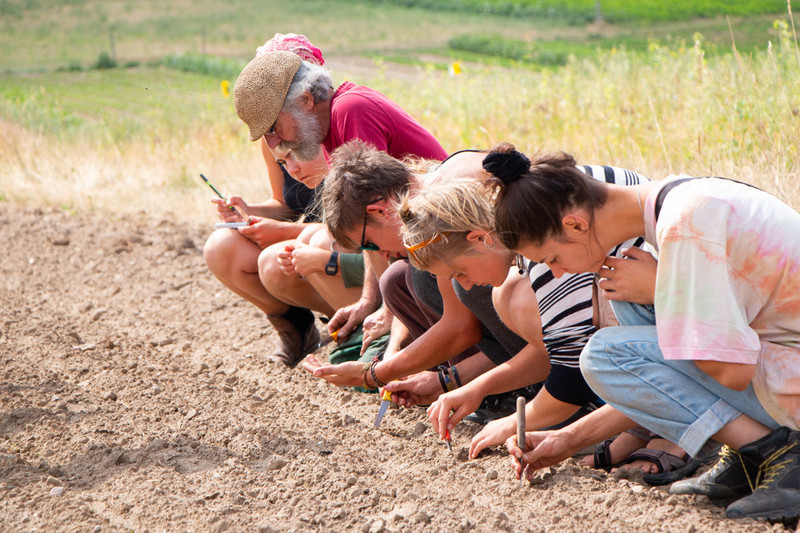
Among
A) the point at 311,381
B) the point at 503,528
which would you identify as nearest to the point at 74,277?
the point at 311,381

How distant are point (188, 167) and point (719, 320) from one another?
7228mm

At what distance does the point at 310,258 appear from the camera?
3.73 meters

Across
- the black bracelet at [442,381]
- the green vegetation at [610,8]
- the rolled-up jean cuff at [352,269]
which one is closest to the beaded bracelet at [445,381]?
the black bracelet at [442,381]

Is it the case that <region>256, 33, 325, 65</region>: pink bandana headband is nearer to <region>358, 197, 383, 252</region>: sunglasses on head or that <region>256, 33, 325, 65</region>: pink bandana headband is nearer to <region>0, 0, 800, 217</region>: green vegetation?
<region>358, 197, 383, 252</region>: sunglasses on head

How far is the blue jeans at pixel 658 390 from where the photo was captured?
221cm

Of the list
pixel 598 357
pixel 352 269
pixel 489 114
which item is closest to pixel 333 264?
pixel 352 269

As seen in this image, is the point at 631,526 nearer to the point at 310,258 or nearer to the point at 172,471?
the point at 172,471

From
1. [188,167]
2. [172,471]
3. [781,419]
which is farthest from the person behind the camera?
[188,167]

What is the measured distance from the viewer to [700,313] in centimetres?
196

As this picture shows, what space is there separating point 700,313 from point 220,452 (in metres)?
1.97

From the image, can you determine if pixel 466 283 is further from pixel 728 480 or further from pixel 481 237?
pixel 728 480

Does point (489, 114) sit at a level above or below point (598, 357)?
below

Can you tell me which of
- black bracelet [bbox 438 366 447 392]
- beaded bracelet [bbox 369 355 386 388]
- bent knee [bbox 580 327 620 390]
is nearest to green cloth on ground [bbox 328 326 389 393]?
beaded bracelet [bbox 369 355 386 388]

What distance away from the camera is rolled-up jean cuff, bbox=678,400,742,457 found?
220 centimetres
